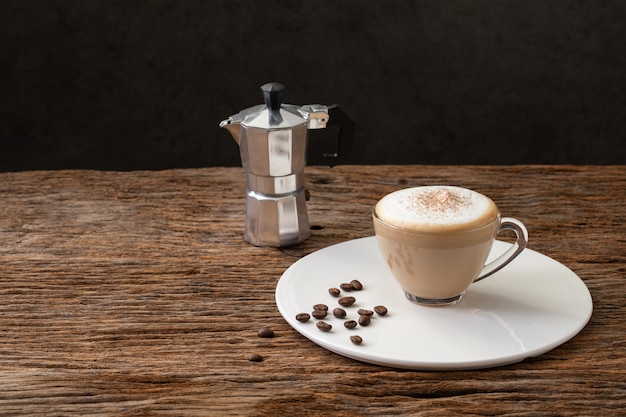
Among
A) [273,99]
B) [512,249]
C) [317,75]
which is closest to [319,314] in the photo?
[512,249]

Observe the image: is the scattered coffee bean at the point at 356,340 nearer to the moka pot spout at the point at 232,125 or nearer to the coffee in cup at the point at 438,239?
the coffee in cup at the point at 438,239

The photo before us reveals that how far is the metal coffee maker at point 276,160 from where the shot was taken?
131 centimetres

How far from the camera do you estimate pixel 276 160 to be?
132 cm

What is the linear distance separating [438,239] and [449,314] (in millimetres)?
107

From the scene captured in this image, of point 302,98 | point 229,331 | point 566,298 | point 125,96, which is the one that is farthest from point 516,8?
point 229,331

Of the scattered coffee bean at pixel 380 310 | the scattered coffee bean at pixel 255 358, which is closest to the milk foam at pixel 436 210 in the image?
the scattered coffee bean at pixel 380 310

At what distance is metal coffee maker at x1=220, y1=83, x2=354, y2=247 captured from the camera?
1.31 metres

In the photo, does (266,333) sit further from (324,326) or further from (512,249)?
(512,249)

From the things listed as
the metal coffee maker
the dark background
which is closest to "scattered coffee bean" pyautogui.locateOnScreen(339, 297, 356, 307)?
the metal coffee maker

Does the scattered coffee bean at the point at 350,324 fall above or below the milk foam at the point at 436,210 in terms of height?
below

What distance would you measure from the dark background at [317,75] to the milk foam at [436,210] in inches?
70.6

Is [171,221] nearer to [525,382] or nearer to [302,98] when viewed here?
[525,382]

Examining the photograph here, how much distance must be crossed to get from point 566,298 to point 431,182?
1.88ft

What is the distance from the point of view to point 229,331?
1030 mm
